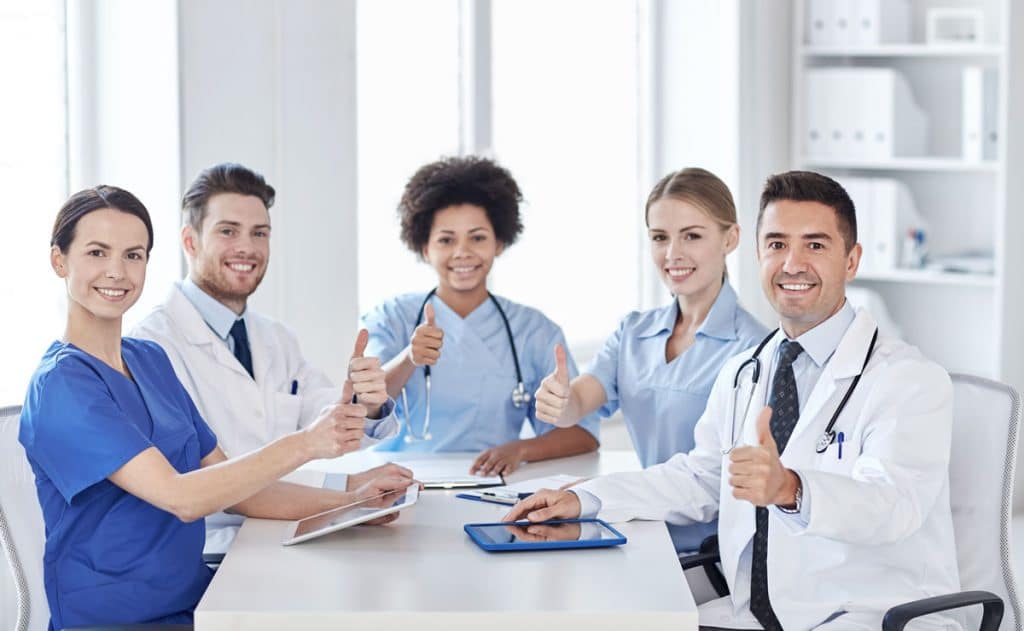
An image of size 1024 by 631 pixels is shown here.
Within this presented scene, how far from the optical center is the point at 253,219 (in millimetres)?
2672

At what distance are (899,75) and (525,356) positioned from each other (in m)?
2.22

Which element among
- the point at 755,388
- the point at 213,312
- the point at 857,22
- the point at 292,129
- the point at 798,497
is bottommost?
the point at 798,497

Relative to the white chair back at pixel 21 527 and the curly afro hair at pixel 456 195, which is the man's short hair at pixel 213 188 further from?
the white chair back at pixel 21 527

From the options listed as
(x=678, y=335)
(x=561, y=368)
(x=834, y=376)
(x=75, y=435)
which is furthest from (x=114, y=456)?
(x=678, y=335)

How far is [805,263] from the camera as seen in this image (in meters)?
2.17

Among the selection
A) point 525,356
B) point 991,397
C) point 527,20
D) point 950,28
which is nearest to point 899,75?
point 950,28

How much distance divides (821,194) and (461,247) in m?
1.05

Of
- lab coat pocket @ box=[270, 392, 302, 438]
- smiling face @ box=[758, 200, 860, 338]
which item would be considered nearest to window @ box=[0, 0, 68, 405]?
lab coat pocket @ box=[270, 392, 302, 438]

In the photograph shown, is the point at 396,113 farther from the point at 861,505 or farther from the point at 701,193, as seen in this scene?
the point at 861,505

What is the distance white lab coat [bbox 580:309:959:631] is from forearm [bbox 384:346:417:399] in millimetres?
777

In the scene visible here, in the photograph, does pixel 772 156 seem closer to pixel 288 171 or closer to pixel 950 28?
pixel 950 28

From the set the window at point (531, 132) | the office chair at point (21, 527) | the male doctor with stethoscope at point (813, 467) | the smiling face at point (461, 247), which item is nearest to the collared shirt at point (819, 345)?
the male doctor with stethoscope at point (813, 467)

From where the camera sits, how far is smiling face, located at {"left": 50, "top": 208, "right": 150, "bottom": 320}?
197cm

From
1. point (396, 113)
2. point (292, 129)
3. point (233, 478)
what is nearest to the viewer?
point (233, 478)
